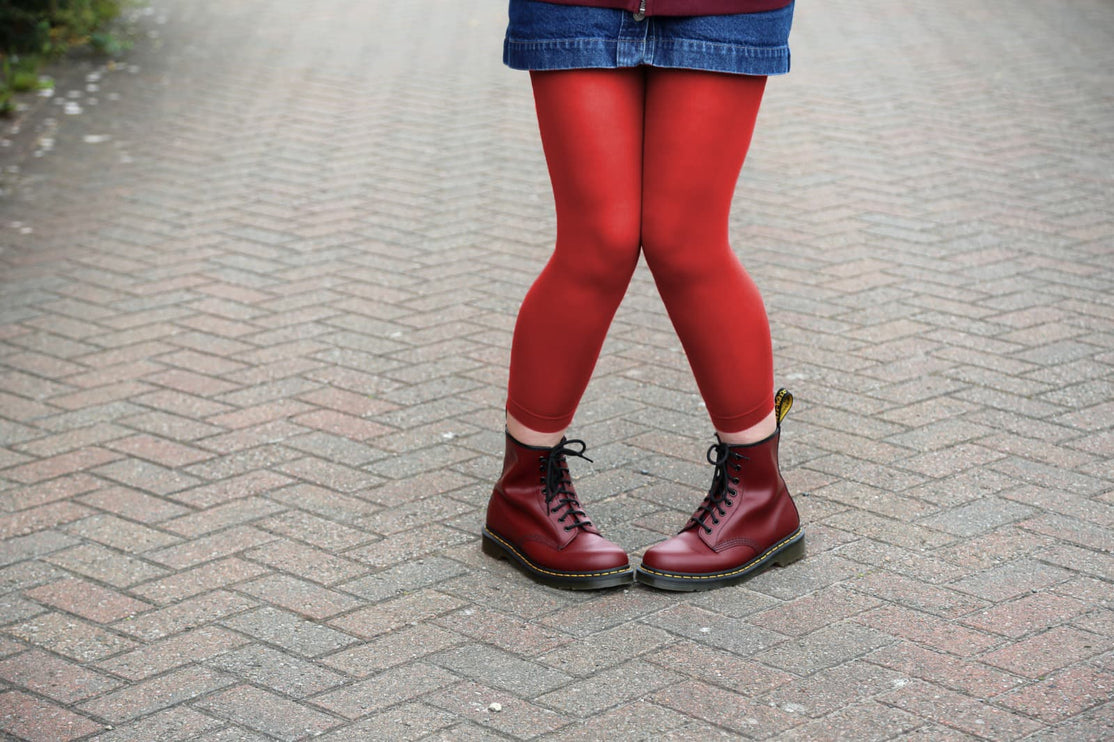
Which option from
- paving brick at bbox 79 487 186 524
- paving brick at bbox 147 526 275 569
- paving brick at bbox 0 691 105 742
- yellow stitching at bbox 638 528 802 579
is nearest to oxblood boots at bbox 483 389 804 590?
yellow stitching at bbox 638 528 802 579

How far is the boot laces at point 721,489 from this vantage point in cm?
307

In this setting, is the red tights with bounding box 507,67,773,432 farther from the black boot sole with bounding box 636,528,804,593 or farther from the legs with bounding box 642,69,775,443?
the black boot sole with bounding box 636,528,804,593

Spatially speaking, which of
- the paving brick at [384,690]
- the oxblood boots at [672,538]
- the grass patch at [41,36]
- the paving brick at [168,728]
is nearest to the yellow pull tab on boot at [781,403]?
the oxblood boots at [672,538]

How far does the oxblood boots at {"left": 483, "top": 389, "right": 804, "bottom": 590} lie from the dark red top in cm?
89

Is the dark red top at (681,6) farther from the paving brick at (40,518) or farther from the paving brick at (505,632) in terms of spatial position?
the paving brick at (40,518)

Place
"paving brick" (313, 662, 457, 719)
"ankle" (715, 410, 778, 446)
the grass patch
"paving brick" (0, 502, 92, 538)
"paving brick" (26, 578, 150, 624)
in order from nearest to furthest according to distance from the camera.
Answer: "paving brick" (313, 662, 457, 719), "paving brick" (26, 578, 150, 624), "ankle" (715, 410, 778, 446), "paving brick" (0, 502, 92, 538), the grass patch

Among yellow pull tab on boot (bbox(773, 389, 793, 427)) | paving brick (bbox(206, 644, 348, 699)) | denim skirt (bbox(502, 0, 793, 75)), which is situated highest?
denim skirt (bbox(502, 0, 793, 75))

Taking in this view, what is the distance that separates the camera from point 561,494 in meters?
3.11

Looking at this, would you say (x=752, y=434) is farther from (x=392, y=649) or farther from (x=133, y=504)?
(x=133, y=504)

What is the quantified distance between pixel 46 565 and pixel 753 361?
5.44 ft

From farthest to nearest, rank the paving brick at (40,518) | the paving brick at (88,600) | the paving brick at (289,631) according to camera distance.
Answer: the paving brick at (40,518) < the paving brick at (88,600) < the paving brick at (289,631)

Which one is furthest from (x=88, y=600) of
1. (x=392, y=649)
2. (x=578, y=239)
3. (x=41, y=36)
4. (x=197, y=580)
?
(x=41, y=36)

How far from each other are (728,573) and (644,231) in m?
0.77

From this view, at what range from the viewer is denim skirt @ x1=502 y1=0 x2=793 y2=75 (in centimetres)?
270
